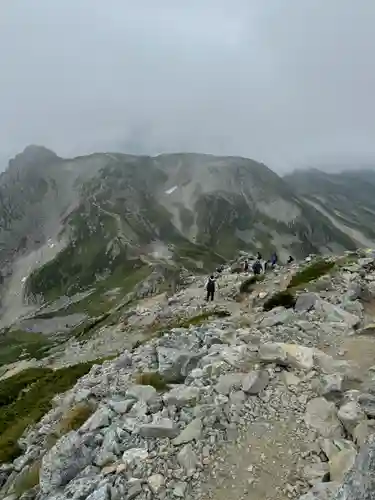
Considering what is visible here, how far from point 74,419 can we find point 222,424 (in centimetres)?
691

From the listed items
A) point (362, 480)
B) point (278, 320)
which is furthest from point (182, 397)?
point (278, 320)

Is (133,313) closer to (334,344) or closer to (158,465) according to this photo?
(334,344)

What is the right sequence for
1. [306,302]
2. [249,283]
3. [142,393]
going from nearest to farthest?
[142,393], [306,302], [249,283]

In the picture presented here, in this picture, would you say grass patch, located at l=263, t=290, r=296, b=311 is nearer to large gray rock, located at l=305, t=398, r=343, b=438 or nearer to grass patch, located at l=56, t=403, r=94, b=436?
grass patch, located at l=56, t=403, r=94, b=436

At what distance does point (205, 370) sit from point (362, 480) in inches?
370

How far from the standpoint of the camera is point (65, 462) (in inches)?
635

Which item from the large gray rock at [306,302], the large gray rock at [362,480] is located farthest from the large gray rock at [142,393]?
the large gray rock at [306,302]

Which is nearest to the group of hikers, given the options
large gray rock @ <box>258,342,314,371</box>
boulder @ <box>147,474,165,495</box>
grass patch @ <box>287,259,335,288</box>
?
grass patch @ <box>287,259,335,288</box>

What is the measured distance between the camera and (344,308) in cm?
2761

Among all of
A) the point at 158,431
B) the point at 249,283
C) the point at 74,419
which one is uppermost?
the point at 158,431

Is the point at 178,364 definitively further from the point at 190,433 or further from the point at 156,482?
the point at 156,482

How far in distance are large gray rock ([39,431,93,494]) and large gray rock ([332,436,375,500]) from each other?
324 inches

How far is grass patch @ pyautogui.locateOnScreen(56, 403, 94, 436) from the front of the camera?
1971 centimetres

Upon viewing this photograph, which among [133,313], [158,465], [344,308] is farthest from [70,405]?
[133,313]
